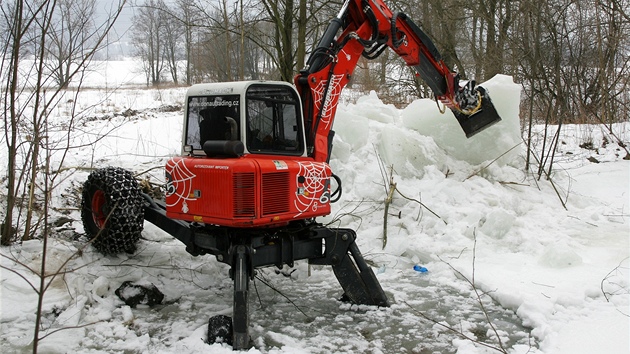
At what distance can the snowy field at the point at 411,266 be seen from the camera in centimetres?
490

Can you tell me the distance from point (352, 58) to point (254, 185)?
7.53ft

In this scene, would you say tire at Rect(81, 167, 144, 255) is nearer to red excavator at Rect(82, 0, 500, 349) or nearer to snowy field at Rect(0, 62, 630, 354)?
red excavator at Rect(82, 0, 500, 349)

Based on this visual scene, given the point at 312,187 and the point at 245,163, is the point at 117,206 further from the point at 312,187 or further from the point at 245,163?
the point at 312,187

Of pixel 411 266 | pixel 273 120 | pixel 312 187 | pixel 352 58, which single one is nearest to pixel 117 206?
pixel 273 120

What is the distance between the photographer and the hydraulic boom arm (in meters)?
5.88

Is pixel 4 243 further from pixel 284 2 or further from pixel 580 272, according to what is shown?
pixel 284 2

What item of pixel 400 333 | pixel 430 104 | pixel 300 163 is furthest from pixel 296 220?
pixel 430 104

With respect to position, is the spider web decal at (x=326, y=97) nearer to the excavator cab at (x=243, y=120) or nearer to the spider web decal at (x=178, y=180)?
the excavator cab at (x=243, y=120)

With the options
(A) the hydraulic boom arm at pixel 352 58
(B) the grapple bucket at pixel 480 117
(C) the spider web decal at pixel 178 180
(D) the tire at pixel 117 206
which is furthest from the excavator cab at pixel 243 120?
(B) the grapple bucket at pixel 480 117

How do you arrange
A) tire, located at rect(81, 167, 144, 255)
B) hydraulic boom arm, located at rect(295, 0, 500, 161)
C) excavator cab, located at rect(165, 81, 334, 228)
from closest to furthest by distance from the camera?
excavator cab, located at rect(165, 81, 334, 228) → hydraulic boom arm, located at rect(295, 0, 500, 161) → tire, located at rect(81, 167, 144, 255)

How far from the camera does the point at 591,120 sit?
45.6 ft

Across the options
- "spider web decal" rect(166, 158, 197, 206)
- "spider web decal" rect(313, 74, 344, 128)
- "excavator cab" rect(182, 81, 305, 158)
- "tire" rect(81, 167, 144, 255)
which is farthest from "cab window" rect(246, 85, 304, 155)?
"tire" rect(81, 167, 144, 255)

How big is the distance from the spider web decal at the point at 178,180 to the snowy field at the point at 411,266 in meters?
1.17

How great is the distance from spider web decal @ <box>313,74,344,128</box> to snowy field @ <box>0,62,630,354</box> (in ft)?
4.43
